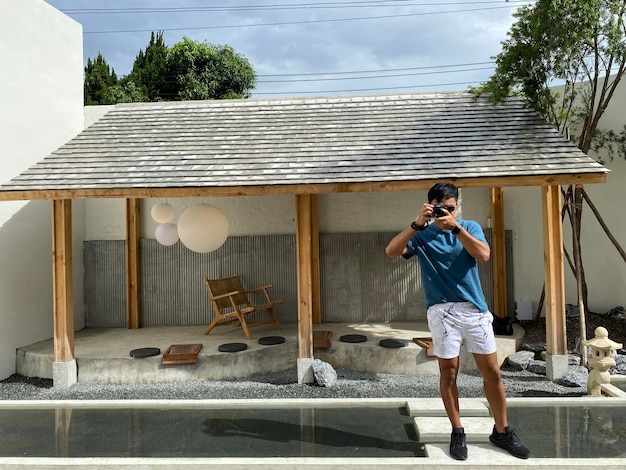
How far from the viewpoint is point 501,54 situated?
716 cm

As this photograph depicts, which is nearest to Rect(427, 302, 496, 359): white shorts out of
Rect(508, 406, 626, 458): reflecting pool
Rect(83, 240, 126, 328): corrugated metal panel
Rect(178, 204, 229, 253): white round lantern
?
Rect(508, 406, 626, 458): reflecting pool

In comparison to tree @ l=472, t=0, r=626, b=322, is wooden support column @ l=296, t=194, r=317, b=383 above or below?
below

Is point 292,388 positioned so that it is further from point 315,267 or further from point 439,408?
point 315,267

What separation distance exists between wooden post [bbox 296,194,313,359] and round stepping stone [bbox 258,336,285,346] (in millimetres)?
831

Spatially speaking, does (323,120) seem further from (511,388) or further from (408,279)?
(511,388)

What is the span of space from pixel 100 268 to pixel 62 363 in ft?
9.52

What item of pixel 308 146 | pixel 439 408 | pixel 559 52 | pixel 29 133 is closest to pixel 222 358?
pixel 439 408

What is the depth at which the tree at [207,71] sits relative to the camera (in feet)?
71.5

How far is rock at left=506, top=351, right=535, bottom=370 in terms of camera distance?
605cm

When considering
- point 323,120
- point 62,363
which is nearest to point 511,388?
point 323,120

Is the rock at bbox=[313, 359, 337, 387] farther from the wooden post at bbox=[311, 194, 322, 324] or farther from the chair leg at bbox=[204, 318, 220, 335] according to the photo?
the wooden post at bbox=[311, 194, 322, 324]

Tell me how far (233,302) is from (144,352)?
144cm

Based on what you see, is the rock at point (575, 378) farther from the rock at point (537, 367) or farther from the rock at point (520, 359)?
the rock at point (520, 359)

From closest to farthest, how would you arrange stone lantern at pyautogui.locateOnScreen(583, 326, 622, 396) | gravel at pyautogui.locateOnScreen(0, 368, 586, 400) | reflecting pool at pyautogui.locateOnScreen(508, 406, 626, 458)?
reflecting pool at pyautogui.locateOnScreen(508, 406, 626, 458), stone lantern at pyautogui.locateOnScreen(583, 326, 622, 396), gravel at pyautogui.locateOnScreen(0, 368, 586, 400)
